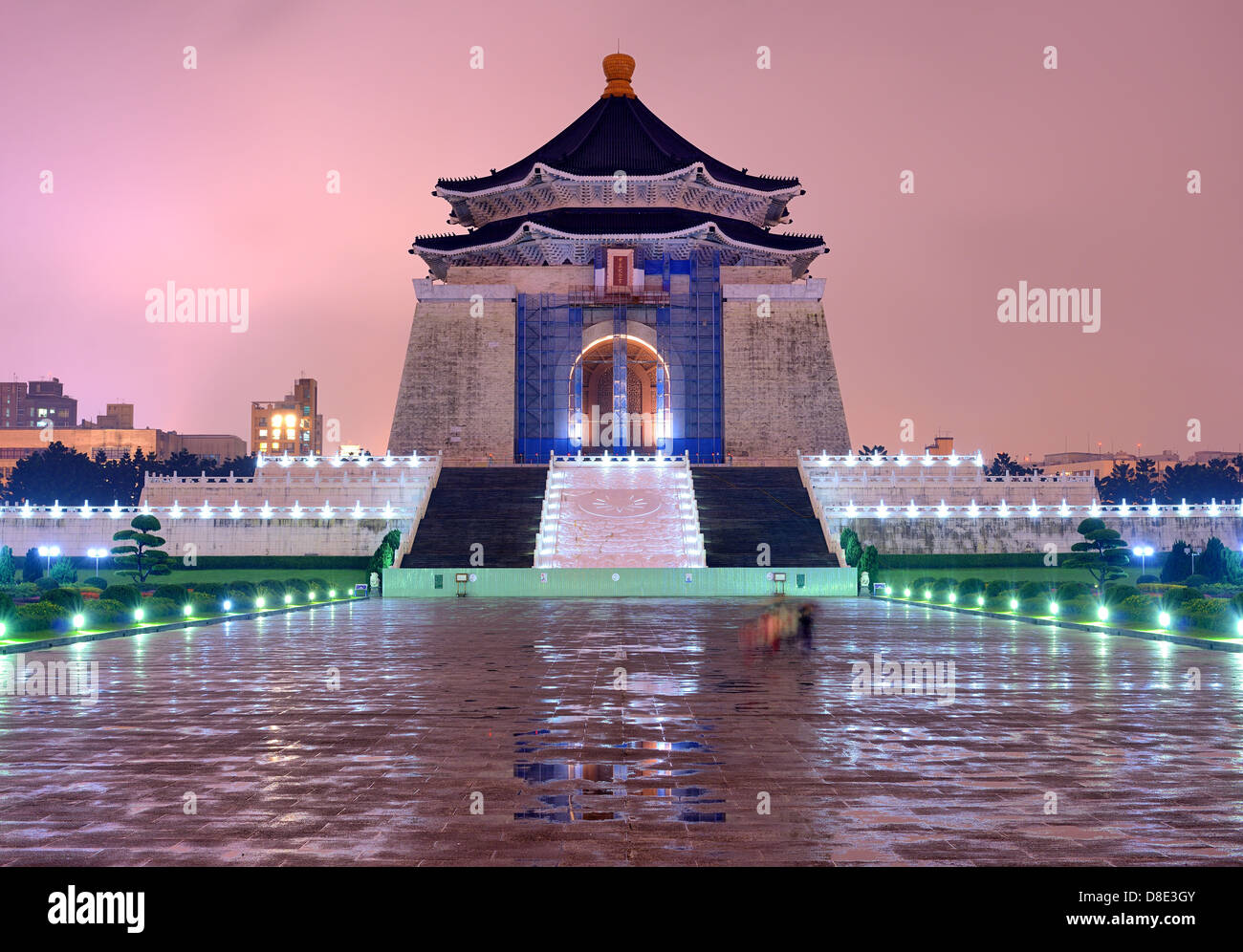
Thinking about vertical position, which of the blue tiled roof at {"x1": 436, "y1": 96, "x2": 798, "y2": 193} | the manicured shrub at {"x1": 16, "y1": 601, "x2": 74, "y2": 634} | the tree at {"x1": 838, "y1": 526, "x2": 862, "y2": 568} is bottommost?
the manicured shrub at {"x1": 16, "y1": 601, "x2": 74, "y2": 634}

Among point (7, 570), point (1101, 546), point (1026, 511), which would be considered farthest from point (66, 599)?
point (1026, 511)

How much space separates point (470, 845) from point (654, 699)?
565cm

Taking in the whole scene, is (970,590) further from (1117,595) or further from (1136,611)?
(1136,611)

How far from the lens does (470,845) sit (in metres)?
5.92

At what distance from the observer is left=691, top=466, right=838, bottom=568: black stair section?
34.1m

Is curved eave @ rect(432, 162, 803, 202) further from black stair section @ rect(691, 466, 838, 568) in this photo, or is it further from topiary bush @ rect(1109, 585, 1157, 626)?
topiary bush @ rect(1109, 585, 1157, 626)

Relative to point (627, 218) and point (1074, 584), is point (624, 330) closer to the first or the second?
point (627, 218)

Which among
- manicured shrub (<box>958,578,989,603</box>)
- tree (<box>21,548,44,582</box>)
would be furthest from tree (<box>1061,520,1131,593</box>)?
tree (<box>21,548,44,582</box>)

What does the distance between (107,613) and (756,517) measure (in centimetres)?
2126

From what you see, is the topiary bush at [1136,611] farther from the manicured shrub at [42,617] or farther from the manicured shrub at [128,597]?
the manicured shrub at [42,617]

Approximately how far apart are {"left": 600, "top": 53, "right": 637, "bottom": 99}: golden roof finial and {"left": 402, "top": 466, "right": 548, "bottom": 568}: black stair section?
24.3 m

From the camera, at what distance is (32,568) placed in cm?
3569

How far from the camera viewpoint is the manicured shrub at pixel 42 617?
18500 millimetres

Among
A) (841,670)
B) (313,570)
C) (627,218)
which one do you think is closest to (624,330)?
(627,218)
